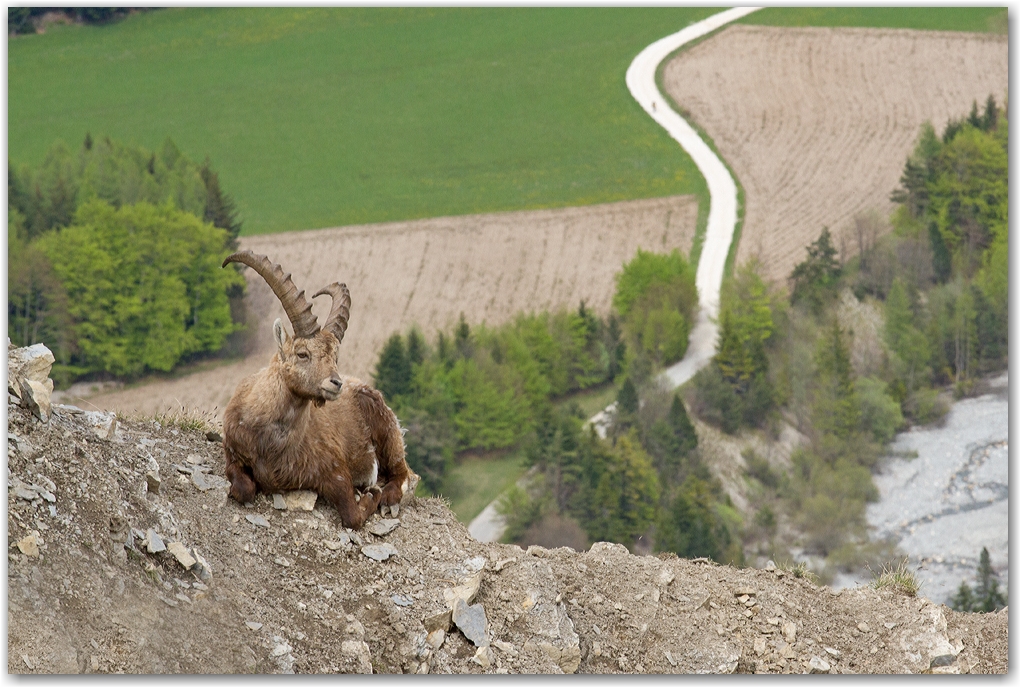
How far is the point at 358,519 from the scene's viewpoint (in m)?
22.1

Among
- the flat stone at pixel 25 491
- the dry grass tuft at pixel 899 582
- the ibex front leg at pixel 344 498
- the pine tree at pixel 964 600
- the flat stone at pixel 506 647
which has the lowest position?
the pine tree at pixel 964 600

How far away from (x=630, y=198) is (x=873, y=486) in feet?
149

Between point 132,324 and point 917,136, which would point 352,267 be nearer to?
point 132,324

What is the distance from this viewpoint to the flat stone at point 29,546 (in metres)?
17.7

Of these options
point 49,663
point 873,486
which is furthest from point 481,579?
point 873,486

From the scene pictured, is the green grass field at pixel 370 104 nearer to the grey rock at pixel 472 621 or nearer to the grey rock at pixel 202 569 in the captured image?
the grey rock at pixel 202 569

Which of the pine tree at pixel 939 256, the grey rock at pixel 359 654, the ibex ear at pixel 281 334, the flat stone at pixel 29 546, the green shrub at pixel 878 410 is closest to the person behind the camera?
the flat stone at pixel 29 546

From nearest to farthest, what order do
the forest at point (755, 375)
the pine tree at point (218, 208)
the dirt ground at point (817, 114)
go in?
1. the forest at point (755, 375)
2. the dirt ground at point (817, 114)
3. the pine tree at point (218, 208)

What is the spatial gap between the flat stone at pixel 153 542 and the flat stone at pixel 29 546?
1.92 metres

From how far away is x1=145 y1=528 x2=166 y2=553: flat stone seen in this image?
1947 centimetres

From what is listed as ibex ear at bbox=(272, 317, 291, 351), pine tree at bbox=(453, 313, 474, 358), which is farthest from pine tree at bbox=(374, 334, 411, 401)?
ibex ear at bbox=(272, 317, 291, 351)

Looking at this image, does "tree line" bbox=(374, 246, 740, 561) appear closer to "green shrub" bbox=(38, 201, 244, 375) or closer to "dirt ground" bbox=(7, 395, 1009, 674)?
"green shrub" bbox=(38, 201, 244, 375)

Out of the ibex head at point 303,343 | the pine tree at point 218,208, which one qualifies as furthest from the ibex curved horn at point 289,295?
the pine tree at point 218,208

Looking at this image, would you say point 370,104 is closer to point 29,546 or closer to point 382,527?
point 382,527
